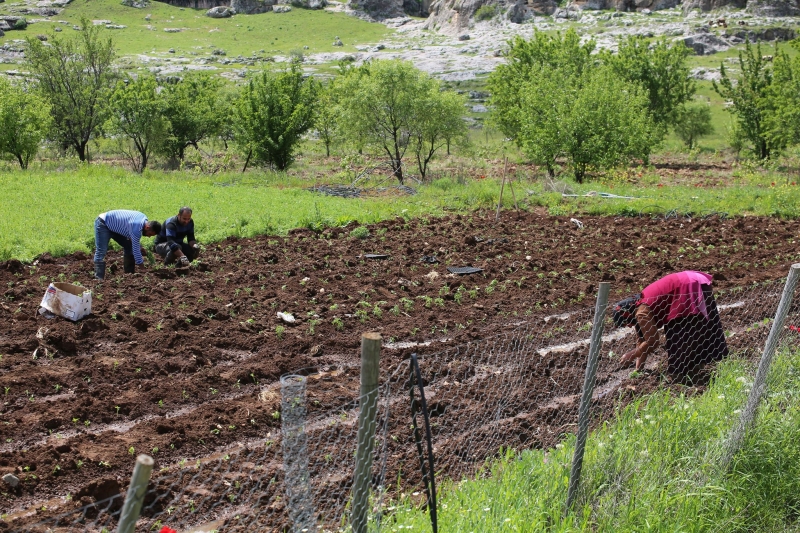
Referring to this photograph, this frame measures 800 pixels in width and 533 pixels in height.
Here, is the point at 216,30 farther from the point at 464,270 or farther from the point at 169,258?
the point at 464,270

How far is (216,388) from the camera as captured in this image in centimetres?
694

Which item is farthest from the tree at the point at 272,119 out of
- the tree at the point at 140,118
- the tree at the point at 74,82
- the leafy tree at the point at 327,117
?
Result: the tree at the point at 74,82

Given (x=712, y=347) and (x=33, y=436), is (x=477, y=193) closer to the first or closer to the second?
(x=712, y=347)

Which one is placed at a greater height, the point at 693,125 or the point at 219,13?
the point at 219,13

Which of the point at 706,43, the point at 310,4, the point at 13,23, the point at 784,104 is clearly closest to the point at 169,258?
the point at 784,104

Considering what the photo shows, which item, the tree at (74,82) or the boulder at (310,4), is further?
the boulder at (310,4)

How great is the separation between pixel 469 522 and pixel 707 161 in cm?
4180

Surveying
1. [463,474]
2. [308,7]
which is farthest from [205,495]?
[308,7]

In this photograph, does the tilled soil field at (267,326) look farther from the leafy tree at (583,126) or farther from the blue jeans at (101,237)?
the leafy tree at (583,126)

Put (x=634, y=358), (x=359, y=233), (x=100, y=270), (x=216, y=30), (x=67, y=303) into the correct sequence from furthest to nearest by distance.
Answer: (x=216, y=30) → (x=359, y=233) → (x=100, y=270) → (x=67, y=303) → (x=634, y=358)

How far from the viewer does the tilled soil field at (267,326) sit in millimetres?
5797

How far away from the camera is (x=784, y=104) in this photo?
32125mm

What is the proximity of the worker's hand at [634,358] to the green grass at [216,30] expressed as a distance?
365ft

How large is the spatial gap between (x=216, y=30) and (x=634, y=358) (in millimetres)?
138191
